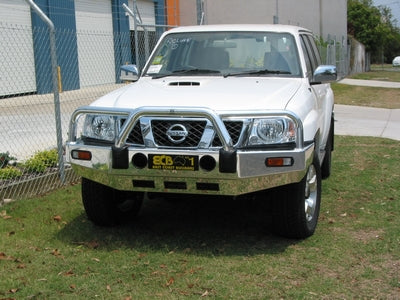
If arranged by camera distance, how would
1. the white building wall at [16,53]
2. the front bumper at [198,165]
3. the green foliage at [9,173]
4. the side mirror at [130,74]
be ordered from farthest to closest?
the white building wall at [16,53] → the green foliage at [9,173] → the side mirror at [130,74] → the front bumper at [198,165]

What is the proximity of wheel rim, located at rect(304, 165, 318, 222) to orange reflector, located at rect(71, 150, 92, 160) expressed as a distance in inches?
72.5

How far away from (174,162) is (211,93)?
0.77 meters

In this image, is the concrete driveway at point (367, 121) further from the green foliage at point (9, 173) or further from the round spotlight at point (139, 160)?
the round spotlight at point (139, 160)

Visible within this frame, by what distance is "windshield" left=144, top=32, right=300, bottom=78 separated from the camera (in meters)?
6.12

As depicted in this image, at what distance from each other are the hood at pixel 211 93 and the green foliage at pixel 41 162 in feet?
6.43

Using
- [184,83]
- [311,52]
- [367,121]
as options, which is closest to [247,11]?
[367,121]

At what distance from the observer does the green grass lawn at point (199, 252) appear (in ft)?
14.0

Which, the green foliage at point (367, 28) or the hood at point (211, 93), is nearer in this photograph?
the hood at point (211, 93)

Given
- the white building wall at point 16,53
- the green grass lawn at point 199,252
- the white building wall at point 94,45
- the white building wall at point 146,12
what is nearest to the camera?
the green grass lawn at point 199,252

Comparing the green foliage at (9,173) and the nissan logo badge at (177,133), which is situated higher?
the nissan logo badge at (177,133)

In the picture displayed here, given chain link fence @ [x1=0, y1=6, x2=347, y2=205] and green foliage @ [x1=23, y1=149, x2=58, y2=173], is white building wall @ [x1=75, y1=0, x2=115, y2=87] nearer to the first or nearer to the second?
chain link fence @ [x1=0, y1=6, x2=347, y2=205]

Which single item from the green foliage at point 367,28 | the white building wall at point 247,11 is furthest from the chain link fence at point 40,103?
the green foliage at point 367,28

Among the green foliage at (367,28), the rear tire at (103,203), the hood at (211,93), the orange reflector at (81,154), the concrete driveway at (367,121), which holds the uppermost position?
the green foliage at (367,28)

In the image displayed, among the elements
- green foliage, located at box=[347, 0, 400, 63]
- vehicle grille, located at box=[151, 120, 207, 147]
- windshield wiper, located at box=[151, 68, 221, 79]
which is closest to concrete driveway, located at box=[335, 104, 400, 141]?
windshield wiper, located at box=[151, 68, 221, 79]
